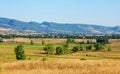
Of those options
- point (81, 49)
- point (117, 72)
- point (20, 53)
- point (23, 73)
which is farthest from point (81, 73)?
point (81, 49)

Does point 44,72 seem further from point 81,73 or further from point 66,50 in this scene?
point 66,50

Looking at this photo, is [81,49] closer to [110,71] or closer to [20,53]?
[20,53]

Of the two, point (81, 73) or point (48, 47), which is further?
point (48, 47)

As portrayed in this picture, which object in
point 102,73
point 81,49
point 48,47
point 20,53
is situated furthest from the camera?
point 81,49

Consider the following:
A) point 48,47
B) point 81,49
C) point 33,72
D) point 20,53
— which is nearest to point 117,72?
point 33,72

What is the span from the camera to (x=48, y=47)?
160500mm

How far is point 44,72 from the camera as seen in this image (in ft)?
59.2

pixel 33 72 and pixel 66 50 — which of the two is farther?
pixel 66 50

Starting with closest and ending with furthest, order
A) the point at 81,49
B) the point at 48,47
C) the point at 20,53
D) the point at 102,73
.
Result: the point at 102,73 → the point at 20,53 → the point at 48,47 → the point at 81,49

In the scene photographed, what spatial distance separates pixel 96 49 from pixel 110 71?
541ft

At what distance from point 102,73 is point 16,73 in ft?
15.2

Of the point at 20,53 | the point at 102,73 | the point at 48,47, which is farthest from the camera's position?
the point at 48,47

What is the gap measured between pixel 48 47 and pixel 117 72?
14308 centimetres

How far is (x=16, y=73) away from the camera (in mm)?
17781
